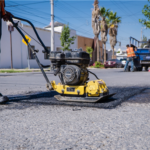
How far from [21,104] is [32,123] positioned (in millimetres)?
1260

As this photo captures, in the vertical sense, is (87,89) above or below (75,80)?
below

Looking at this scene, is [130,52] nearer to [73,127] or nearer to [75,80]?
[75,80]

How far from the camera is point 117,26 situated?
1566 inches

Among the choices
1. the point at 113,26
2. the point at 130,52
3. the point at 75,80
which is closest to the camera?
the point at 75,80

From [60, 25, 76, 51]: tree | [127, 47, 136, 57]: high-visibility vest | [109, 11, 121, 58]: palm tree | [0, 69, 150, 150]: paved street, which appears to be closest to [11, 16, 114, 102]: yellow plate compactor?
[0, 69, 150, 150]: paved street

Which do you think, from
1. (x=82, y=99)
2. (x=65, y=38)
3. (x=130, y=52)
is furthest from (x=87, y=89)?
(x=65, y=38)

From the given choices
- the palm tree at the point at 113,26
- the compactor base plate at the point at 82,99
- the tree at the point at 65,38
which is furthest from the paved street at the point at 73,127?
the palm tree at the point at 113,26

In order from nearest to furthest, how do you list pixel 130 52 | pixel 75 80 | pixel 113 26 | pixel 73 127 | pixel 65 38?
pixel 73 127 → pixel 75 80 → pixel 130 52 → pixel 65 38 → pixel 113 26

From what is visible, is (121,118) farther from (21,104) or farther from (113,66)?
(113,66)

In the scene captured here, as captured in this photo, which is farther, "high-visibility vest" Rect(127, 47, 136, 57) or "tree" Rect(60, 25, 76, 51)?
"tree" Rect(60, 25, 76, 51)

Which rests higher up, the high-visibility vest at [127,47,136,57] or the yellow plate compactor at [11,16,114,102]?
the high-visibility vest at [127,47,136,57]

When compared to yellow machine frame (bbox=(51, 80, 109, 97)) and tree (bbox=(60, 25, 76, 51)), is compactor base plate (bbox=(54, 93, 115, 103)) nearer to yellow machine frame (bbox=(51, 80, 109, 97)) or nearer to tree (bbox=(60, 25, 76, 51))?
yellow machine frame (bbox=(51, 80, 109, 97))

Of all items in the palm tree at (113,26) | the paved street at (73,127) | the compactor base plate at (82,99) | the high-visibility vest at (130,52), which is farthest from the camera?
the palm tree at (113,26)

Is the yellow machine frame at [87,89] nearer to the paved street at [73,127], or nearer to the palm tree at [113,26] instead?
the paved street at [73,127]
